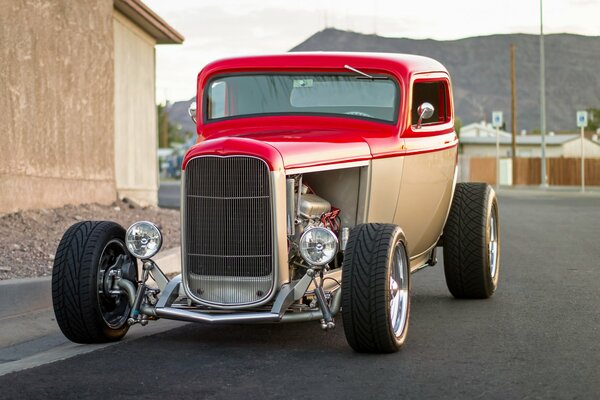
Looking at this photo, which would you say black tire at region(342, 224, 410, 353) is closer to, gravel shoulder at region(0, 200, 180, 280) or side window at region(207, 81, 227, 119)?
side window at region(207, 81, 227, 119)

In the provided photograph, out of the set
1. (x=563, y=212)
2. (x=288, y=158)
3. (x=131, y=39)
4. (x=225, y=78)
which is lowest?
(x=563, y=212)

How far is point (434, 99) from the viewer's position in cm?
974

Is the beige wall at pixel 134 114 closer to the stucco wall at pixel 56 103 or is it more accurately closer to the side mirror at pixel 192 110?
the stucco wall at pixel 56 103

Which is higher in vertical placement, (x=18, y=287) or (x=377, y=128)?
(x=377, y=128)

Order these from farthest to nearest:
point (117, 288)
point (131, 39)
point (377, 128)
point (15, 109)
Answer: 1. point (131, 39)
2. point (15, 109)
3. point (377, 128)
4. point (117, 288)

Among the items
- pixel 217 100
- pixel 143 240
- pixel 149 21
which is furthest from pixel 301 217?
pixel 149 21

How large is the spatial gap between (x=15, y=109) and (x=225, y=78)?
5240 millimetres

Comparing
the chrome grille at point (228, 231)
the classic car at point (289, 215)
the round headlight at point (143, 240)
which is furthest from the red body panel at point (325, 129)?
the round headlight at point (143, 240)

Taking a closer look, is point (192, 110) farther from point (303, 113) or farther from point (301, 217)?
point (301, 217)

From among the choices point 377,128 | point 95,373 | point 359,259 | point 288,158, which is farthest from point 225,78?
point 95,373

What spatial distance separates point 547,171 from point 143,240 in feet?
195

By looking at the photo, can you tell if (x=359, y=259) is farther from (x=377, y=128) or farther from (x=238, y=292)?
(x=377, y=128)

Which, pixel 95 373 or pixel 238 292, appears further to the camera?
pixel 238 292

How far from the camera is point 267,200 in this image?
7.13 meters
